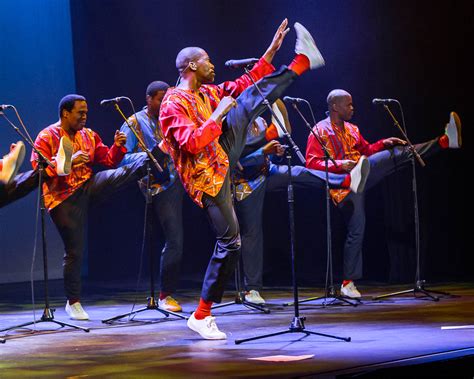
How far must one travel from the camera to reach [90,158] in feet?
21.0

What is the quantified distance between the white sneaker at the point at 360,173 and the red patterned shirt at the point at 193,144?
1.81 m

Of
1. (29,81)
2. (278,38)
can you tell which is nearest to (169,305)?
(278,38)

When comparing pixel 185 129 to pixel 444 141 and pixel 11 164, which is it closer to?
pixel 11 164

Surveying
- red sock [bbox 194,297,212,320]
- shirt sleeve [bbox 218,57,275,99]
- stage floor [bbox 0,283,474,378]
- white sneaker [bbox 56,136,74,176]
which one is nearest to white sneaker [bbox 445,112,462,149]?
stage floor [bbox 0,283,474,378]

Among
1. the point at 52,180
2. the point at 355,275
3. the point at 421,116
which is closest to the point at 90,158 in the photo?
the point at 52,180

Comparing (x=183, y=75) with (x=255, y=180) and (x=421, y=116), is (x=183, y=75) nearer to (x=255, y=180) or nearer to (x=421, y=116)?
(x=255, y=180)

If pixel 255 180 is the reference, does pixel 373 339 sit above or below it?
below

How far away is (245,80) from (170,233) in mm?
1630

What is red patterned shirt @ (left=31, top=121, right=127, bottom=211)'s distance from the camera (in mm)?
6184

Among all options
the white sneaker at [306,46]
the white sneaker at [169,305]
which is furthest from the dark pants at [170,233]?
the white sneaker at [306,46]

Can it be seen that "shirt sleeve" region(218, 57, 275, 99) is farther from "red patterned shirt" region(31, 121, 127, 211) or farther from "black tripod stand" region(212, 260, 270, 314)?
"black tripod stand" region(212, 260, 270, 314)

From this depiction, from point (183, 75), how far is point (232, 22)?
3544mm

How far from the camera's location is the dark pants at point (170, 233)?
6688 mm

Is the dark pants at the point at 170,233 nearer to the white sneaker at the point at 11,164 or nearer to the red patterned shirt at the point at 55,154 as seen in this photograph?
the red patterned shirt at the point at 55,154
